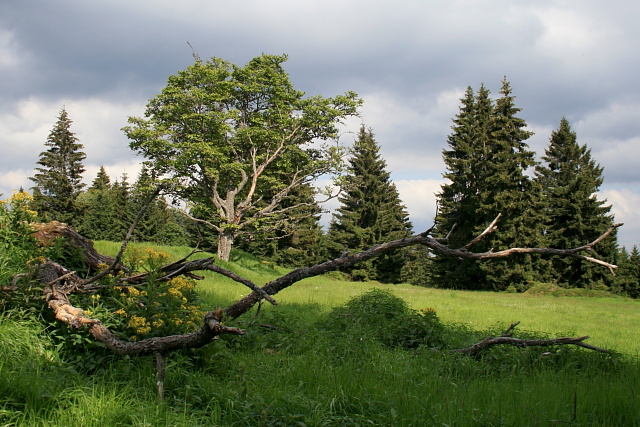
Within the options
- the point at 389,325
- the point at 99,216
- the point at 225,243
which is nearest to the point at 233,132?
the point at 225,243

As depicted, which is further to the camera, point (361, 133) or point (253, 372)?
point (361, 133)

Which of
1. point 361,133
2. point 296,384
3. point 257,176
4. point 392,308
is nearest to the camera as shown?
point 296,384

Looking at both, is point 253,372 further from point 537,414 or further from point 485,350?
point 485,350

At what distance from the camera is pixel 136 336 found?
453cm

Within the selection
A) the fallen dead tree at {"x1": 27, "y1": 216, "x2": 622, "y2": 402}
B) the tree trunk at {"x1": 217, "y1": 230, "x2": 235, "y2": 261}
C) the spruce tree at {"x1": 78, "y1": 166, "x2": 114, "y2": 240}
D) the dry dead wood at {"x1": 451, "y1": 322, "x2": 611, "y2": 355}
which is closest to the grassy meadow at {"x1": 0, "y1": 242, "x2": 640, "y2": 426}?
the dry dead wood at {"x1": 451, "y1": 322, "x2": 611, "y2": 355}

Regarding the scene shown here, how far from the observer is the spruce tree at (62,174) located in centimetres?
3781

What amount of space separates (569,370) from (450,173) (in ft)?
113

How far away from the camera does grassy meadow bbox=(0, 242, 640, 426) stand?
3.50m

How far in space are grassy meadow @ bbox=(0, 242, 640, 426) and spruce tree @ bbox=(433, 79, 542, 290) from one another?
1004 inches

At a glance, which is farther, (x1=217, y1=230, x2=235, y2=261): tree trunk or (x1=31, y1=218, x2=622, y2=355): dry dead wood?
(x1=217, y1=230, x2=235, y2=261): tree trunk

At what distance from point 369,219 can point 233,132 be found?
20.2 meters

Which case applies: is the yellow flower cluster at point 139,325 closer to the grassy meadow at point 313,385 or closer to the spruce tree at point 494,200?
the grassy meadow at point 313,385

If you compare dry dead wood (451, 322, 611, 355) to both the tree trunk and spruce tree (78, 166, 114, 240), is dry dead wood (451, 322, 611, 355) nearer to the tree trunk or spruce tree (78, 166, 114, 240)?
the tree trunk

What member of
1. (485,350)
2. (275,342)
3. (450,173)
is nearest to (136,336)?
(275,342)
